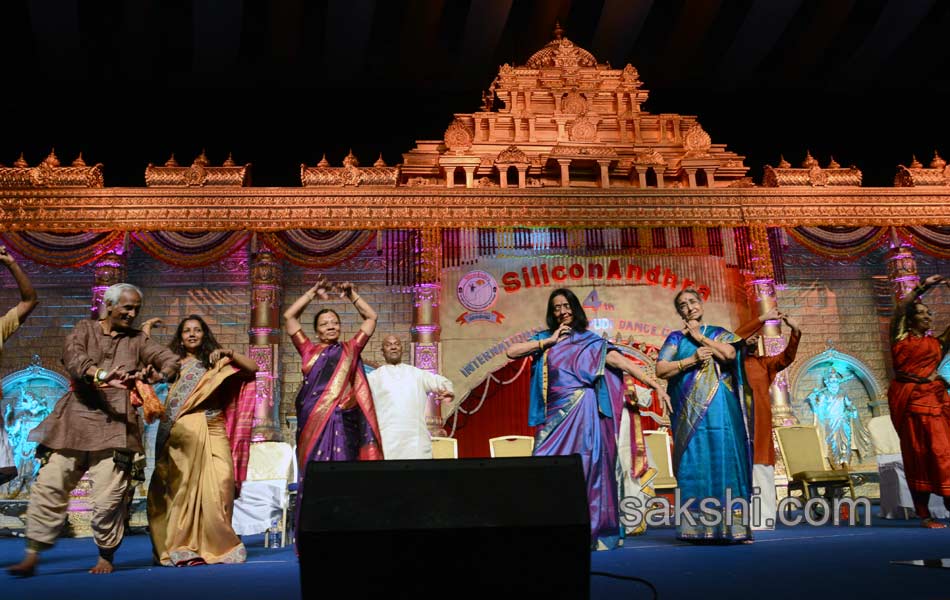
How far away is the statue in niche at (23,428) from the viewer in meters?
7.72

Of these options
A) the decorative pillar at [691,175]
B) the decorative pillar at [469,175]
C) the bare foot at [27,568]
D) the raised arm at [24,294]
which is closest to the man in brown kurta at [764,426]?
the decorative pillar at [691,175]

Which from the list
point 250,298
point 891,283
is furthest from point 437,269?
point 891,283

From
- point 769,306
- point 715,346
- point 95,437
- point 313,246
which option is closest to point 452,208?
point 313,246

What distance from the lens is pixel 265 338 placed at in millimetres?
8125

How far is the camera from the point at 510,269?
28.2 feet

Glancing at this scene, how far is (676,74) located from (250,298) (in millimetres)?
6513

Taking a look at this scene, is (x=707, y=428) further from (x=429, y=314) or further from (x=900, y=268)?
(x=900, y=268)

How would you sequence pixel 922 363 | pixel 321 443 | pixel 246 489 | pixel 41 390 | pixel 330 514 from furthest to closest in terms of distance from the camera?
pixel 41 390, pixel 246 489, pixel 922 363, pixel 321 443, pixel 330 514

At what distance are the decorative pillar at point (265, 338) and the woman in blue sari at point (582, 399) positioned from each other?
4.14 meters

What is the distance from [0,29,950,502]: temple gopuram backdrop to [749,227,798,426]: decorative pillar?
1.0 inches

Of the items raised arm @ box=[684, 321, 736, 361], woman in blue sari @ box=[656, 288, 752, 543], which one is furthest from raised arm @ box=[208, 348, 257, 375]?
raised arm @ box=[684, 321, 736, 361]

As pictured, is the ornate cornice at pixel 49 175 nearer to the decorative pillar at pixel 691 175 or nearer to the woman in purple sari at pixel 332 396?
the woman in purple sari at pixel 332 396

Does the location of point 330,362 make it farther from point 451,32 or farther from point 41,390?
point 451,32

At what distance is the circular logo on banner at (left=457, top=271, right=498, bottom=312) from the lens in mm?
8438
